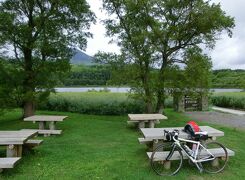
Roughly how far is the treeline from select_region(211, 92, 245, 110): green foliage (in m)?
1.26

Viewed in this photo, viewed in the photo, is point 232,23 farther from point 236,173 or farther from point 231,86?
point 231,86

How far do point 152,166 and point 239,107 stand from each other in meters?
16.7

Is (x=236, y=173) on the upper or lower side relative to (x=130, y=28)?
lower

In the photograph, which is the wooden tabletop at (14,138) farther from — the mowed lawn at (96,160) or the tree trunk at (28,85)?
the tree trunk at (28,85)

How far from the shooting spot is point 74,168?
573cm

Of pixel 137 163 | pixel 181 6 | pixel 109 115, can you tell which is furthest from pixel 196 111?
pixel 137 163

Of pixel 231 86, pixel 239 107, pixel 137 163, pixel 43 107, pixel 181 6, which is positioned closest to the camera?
pixel 137 163

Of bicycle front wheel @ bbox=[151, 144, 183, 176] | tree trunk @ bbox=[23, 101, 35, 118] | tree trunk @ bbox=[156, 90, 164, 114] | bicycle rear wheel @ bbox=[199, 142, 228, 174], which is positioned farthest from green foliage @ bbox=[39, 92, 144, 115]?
bicycle front wheel @ bbox=[151, 144, 183, 176]

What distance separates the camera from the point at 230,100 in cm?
2141

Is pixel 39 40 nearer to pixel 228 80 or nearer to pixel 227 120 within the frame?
pixel 227 120

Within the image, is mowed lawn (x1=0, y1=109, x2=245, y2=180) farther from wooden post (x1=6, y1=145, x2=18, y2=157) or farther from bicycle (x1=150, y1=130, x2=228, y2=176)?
wooden post (x1=6, y1=145, x2=18, y2=157)

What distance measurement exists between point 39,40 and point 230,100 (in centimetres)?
1570

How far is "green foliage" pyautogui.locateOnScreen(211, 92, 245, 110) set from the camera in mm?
19970

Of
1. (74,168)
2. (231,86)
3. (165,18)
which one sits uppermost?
(165,18)
